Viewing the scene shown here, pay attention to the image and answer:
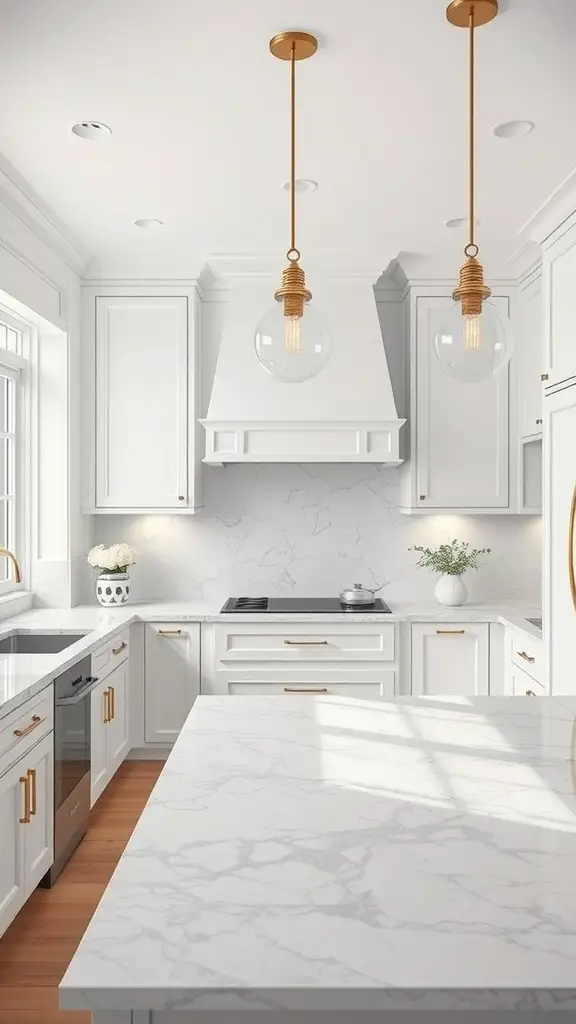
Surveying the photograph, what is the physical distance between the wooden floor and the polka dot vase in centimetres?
100

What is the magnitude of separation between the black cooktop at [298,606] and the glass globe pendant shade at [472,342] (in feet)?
8.14

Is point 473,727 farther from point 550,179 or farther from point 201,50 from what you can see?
point 550,179

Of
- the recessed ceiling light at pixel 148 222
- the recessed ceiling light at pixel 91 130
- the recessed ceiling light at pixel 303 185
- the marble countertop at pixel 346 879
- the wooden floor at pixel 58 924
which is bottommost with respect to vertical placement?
the wooden floor at pixel 58 924

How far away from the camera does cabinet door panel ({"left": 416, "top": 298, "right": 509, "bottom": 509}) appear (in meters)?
4.34

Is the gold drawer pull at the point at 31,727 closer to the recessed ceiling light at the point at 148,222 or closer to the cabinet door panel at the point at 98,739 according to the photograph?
the cabinet door panel at the point at 98,739

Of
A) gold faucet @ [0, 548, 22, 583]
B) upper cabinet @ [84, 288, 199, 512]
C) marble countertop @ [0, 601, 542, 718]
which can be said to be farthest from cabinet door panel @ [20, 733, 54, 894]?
upper cabinet @ [84, 288, 199, 512]

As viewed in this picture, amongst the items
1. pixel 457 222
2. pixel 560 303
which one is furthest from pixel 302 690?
pixel 457 222

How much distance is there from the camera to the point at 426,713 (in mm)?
1993

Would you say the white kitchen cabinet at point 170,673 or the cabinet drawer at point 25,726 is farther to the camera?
the white kitchen cabinet at point 170,673

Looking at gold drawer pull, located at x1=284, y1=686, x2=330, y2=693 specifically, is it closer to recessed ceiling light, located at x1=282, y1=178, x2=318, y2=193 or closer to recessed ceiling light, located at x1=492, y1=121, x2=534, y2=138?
recessed ceiling light, located at x1=282, y1=178, x2=318, y2=193

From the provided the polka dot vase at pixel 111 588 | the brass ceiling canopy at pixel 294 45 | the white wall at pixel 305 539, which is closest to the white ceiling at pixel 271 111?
the brass ceiling canopy at pixel 294 45

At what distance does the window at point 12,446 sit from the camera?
159 inches

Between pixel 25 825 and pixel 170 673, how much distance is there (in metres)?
1.60

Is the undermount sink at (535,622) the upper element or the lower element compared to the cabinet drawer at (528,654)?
upper
